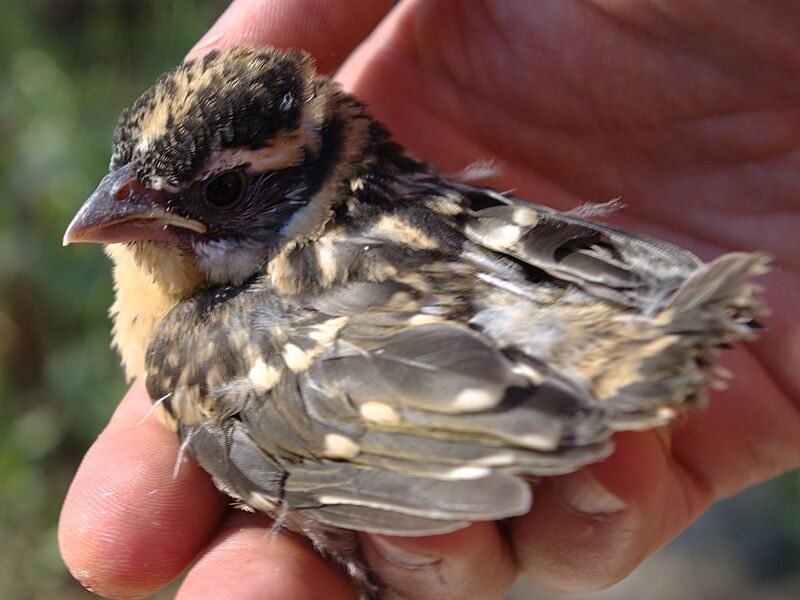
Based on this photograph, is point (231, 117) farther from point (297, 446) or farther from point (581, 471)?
point (581, 471)

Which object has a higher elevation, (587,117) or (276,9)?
(276,9)

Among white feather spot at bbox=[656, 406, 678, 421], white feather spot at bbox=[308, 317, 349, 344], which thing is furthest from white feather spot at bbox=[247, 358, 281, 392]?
white feather spot at bbox=[656, 406, 678, 421]

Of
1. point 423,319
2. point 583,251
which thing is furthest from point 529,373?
point 583,251

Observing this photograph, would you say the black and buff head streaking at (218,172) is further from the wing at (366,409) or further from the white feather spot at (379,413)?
the white feather spot at (379,413)

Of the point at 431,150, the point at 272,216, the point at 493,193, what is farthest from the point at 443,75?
the point at 272,216

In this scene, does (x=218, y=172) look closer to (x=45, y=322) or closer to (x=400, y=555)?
(x=400, y=555)

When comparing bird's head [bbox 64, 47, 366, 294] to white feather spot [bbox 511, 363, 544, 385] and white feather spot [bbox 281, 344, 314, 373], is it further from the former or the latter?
white feather spot [bbox 511, 363, 544, 385]
